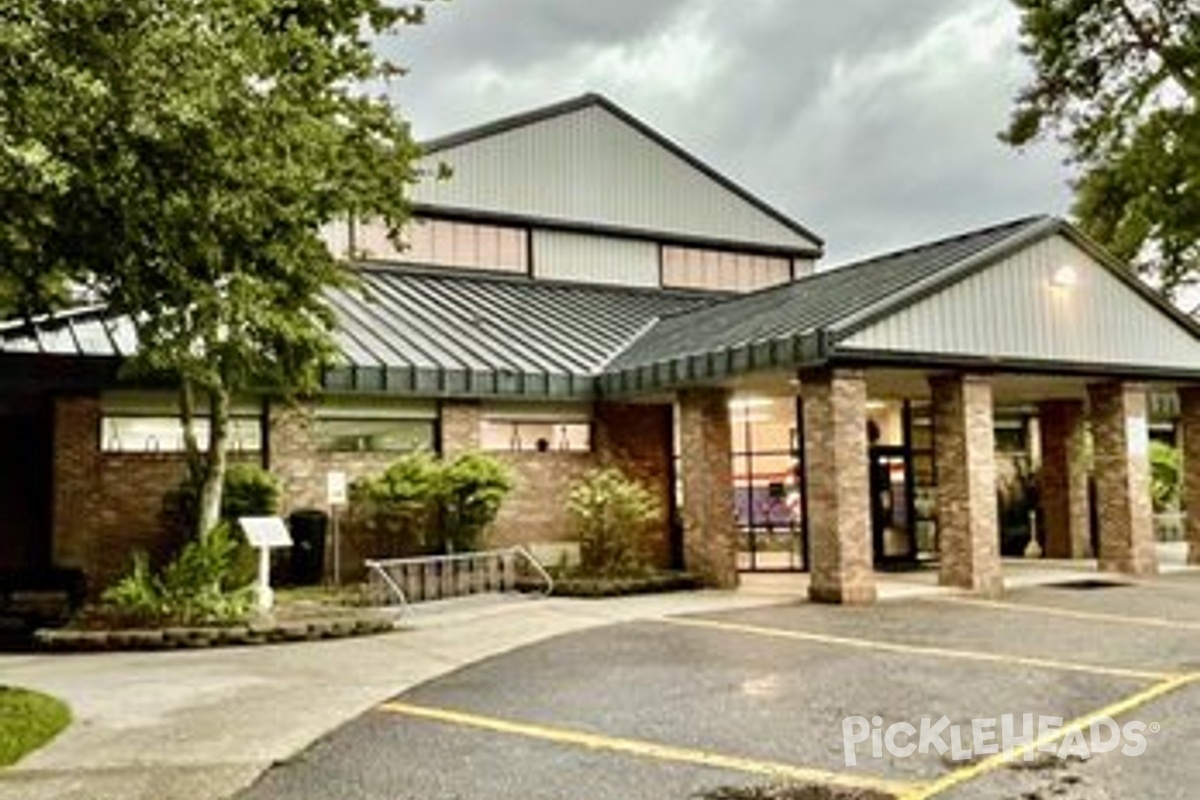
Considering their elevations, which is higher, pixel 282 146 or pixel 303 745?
pixel 282 146

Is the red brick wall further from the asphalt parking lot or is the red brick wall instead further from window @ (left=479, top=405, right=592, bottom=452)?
the asphalt parking lot

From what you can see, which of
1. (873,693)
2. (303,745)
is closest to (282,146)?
(303,745)

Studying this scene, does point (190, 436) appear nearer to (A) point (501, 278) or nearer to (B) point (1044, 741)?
(A) point (501, 278)

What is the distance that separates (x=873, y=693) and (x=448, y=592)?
934 centimetres

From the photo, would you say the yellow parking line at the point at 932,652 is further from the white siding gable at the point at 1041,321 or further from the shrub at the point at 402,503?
the shrub at the point at 402,503

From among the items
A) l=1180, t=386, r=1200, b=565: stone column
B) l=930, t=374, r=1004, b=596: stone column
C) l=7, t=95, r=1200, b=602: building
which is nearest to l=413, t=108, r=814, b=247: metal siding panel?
l=7, t=95, r=1200, b=602: building

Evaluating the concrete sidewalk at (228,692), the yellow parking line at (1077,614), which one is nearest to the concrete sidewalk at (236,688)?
the concrete sidewalk at (228,692)

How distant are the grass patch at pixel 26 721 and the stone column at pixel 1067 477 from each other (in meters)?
20.5

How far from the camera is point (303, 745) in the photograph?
27.7 feet

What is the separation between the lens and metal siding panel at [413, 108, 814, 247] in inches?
1079

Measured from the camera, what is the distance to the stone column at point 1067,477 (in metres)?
24.8

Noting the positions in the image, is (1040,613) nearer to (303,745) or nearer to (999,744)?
(999,744)

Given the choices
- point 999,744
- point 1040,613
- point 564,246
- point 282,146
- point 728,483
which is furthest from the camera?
point 564,246

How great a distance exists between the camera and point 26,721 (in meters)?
9.16
